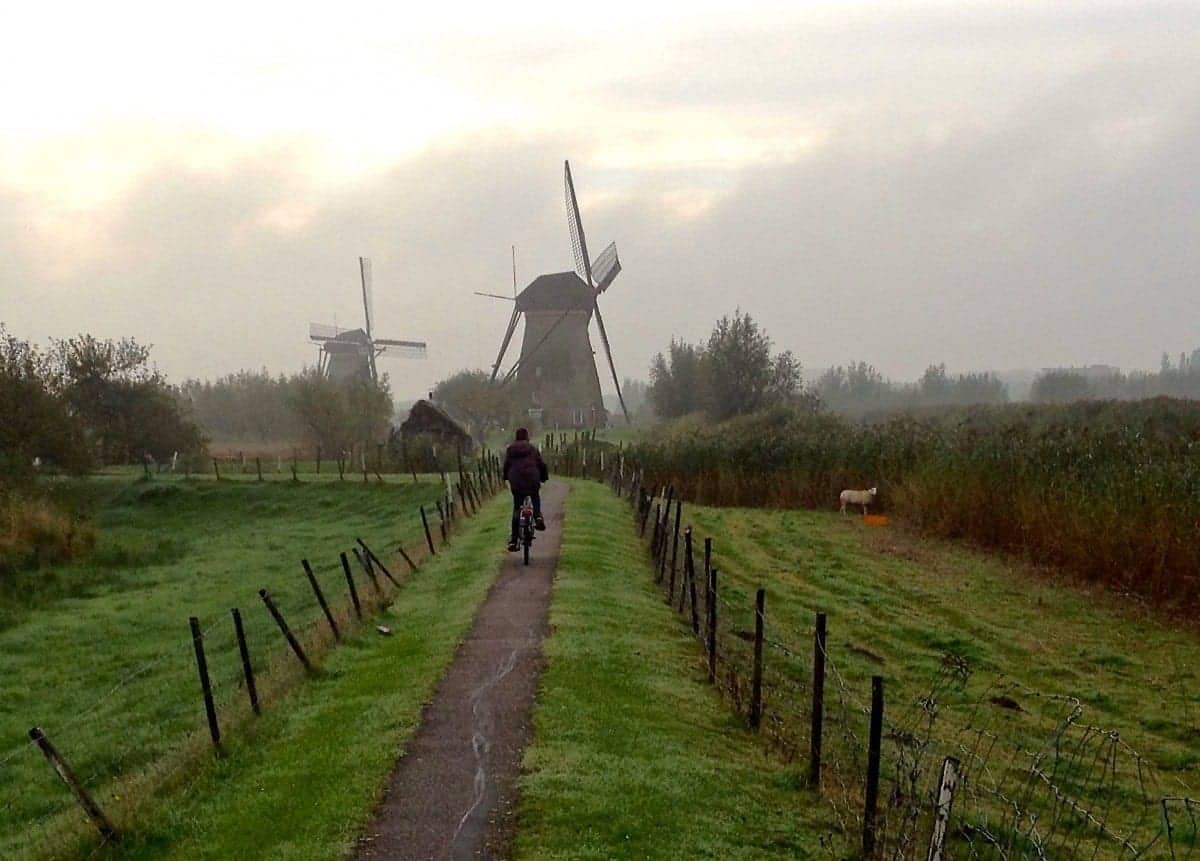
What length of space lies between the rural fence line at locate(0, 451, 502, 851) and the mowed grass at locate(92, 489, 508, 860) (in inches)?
16.4

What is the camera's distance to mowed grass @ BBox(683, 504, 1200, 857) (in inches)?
407

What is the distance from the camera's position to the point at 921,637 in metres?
15.7

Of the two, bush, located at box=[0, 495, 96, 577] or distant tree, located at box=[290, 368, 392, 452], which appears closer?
bush, located at box=[0, 495, 96, 577]

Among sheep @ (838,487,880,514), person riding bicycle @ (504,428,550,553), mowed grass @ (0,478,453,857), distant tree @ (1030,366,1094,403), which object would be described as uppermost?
distant tree @ (1030,366,1094,403)

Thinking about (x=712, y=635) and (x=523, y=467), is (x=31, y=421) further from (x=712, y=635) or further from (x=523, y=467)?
(x=712, y=635)

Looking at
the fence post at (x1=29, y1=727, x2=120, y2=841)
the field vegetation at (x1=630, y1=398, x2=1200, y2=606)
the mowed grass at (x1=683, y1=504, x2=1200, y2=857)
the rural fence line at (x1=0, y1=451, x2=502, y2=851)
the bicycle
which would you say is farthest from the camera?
the field vegetation at (x1=630, y1=398, x2=1200, y2=606)

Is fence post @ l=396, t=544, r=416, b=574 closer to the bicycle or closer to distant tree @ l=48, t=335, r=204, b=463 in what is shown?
the bicycle

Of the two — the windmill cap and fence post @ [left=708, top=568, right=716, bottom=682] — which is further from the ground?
the windmill cap

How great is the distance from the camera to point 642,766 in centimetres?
821

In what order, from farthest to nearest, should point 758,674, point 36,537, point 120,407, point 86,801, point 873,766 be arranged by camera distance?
1. point 120,407
2. point 36,537
3. point 758,674
4. point 86,801
5. point 873,766

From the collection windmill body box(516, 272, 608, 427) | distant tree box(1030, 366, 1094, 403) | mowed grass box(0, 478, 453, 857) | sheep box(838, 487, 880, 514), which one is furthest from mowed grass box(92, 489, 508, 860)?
distant tree box(1030, 366, 1094, 403)

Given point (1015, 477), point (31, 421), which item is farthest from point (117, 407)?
point (1015, 477)

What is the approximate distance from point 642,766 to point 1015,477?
17925mm

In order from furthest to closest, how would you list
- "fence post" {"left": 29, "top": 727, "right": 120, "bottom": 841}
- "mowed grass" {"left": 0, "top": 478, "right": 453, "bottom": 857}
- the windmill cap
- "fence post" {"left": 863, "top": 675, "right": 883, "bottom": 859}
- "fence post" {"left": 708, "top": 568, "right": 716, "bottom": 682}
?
the windmill cap < "mowed grass" {"left": 0, "top": 478, "right": 453, "bottom": 857} < "fence post" {"left": 708, "top": 568, "right": 716, "bottom": 682} < "fence post" {"left": 29, "top": 727, "right": 120, "bottom": 841} < "fence post" {"left": 863, "top": 675, "right": 883, "bottom": 859}
